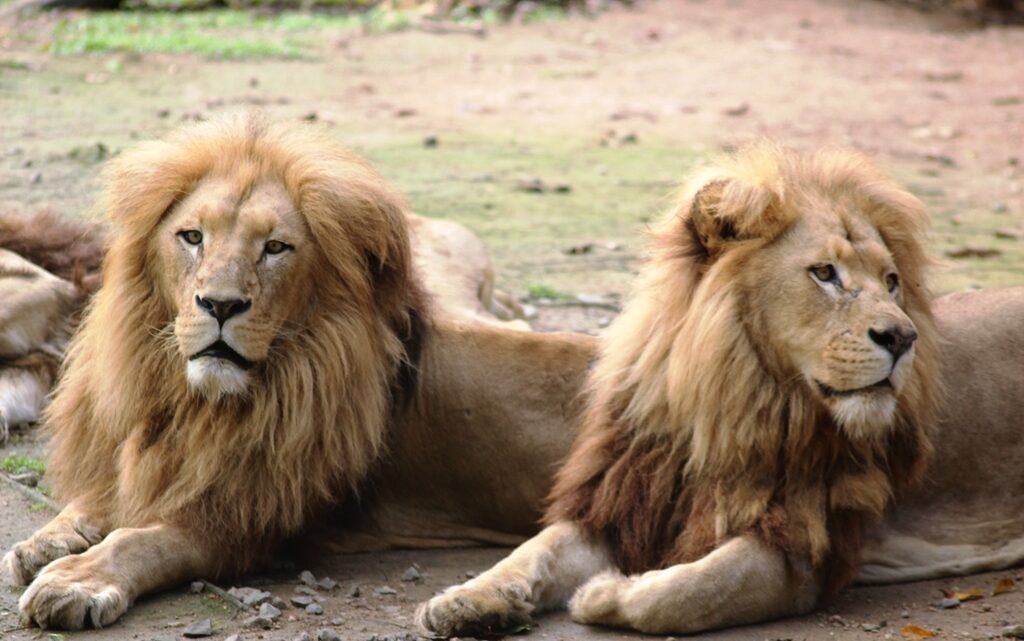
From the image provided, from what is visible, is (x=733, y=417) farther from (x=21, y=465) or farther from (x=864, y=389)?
(x=21, y=465)

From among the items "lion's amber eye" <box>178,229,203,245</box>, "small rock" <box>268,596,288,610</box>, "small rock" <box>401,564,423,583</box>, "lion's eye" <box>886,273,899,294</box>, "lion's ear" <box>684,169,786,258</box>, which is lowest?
"small rock" <box>401,564,423,583</box>

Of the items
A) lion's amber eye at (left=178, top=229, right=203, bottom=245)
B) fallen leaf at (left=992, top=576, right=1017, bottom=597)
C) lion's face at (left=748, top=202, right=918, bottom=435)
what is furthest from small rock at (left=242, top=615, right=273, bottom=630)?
fallen leaf at (left=992, top=576, right=1017, bottom=597)

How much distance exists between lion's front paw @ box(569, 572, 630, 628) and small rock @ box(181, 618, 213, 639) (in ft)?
2.77

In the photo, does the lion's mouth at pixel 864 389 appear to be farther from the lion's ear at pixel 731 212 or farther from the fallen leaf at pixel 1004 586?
the fallen leaf at pixel 1004 586

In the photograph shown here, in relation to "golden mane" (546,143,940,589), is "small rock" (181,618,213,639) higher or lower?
lower

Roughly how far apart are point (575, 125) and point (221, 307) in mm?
7413

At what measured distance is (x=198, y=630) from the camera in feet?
12.1

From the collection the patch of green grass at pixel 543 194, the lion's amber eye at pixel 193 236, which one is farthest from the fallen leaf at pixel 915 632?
the patch of green grass at pixel 543 194

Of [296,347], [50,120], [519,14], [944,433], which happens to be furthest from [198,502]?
[519,14]

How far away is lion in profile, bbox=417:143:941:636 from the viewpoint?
12.3 feet

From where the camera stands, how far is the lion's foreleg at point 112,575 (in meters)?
3.64

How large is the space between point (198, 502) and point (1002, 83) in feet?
35.0

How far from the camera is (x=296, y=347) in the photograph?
4105 mm

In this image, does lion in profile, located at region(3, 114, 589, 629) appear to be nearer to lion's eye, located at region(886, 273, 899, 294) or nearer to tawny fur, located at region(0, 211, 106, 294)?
lion's eye, located at region(886, 273, 899, 294)
